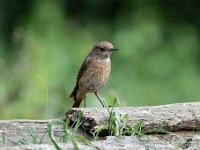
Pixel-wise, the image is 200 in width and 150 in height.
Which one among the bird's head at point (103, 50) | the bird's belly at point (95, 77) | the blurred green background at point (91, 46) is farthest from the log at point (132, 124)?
the blurred green background at point (91, 46)

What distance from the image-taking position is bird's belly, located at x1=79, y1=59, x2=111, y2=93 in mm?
8461

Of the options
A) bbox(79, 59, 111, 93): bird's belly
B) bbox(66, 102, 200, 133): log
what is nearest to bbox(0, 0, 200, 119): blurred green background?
bbox(79, 59, 111, 93): bird's belly

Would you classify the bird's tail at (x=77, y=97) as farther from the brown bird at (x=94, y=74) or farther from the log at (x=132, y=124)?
the log at (x=132, y=124)

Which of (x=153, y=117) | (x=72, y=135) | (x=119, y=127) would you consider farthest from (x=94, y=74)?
(x=72, y=135)

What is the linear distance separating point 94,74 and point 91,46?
2.92 m

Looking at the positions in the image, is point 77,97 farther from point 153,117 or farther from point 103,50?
point 153,117

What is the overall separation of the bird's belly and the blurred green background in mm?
337

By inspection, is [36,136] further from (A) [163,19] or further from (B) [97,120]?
(A) [163,19]

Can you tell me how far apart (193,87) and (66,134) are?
5.81 meters

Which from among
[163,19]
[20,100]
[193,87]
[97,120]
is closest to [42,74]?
[20,100]

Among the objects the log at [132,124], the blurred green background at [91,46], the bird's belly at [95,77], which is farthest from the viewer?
the blurred green background at [91,46]

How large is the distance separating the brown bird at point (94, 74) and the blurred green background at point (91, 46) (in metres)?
0.36

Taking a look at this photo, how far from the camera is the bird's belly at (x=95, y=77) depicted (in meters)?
8.46

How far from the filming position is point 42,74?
399 inches
